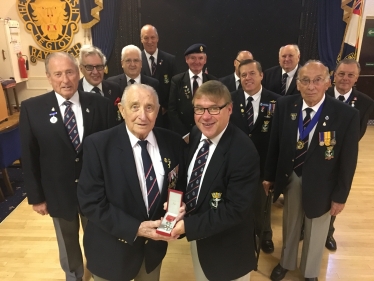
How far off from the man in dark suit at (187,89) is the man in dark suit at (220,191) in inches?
68.2

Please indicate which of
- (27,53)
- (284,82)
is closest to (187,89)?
(284,82)

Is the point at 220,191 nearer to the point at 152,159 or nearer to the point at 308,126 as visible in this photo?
the point at 152,159

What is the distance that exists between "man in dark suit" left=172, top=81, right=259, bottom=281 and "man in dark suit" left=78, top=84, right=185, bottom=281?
127mm

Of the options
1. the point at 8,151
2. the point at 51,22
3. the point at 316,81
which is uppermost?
the point at 51,22

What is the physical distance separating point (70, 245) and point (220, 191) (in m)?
1.49

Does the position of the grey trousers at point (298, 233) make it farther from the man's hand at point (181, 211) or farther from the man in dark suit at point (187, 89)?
the man in dark suit at point (187, 89)

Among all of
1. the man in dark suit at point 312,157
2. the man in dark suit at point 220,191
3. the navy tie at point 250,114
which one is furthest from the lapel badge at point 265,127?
the man in dark suit at point 220,191

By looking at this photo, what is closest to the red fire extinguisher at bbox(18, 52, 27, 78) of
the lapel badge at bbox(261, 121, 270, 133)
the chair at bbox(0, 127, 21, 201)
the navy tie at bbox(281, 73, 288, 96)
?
the chair at bbox(0, 127, 21, 201)

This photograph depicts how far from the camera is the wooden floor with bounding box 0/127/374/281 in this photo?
9.40 feet

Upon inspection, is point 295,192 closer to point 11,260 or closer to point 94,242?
point 94,242

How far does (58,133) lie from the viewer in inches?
83.7

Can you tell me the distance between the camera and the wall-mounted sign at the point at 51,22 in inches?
240

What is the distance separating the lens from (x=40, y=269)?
9.59ft

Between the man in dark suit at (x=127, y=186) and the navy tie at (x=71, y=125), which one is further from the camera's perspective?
the navy tie at (x=71, y=125)
